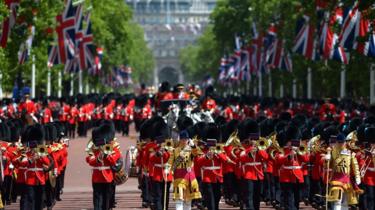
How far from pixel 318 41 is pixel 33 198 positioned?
106 ft

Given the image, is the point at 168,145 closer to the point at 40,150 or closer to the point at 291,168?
the point at 40,150

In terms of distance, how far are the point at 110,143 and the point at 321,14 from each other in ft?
96.2

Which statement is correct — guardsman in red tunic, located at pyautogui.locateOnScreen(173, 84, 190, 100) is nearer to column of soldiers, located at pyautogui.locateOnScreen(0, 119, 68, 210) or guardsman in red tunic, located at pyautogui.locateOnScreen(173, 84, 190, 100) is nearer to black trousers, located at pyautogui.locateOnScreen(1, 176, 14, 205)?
black trousers, located at pyautogui.locateOnScreen(1, 176, 14, 205)

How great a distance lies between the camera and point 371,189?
23.7 metres

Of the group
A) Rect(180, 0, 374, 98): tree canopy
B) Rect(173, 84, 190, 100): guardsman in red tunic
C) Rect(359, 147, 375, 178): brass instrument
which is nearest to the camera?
Rect(359, 147, 375, 178): brass instrument

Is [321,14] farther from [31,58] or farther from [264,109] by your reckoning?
[31,58]

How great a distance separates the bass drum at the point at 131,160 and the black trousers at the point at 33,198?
5.93 ft

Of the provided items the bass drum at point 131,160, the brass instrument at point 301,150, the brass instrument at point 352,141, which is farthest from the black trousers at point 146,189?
the brass instrument at point 352,141

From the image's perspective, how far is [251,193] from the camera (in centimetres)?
2439

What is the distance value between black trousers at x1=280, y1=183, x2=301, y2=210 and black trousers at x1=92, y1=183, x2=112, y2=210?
3226mm

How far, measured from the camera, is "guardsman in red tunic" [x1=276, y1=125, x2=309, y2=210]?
80.9ft

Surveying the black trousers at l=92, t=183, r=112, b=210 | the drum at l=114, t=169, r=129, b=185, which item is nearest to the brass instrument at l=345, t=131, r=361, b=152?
the drum at l=114, t=169, r=129, b=185

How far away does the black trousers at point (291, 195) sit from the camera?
81.3 ft

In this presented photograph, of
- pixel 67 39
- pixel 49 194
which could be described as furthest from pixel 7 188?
pixel 67 39
